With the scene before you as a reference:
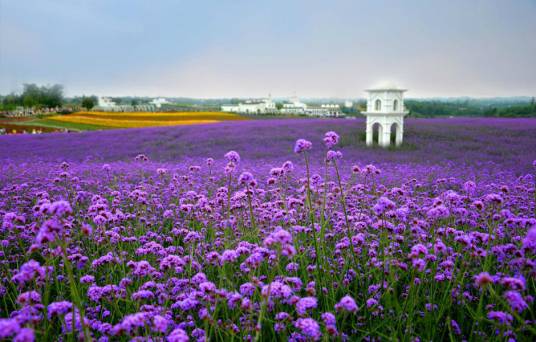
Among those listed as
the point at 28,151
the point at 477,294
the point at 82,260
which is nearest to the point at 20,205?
the point at 82,260

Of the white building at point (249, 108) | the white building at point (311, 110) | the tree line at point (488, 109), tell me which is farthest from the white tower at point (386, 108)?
the white building at point (249, 108)

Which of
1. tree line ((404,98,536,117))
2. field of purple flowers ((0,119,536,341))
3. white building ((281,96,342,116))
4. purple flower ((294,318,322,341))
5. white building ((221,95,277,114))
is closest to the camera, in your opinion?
purple flower ((294,318,322,341))

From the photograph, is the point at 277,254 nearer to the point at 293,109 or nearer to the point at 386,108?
the point at 386,108

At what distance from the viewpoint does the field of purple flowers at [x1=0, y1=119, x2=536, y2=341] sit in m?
2.15

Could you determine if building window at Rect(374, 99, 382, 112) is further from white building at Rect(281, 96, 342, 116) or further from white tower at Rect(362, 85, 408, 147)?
white building at Rect(281, 96, 342, 116)

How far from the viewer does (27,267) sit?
1.94 meters

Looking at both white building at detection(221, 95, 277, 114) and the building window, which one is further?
white building at detection(221, 95, 277, 114)

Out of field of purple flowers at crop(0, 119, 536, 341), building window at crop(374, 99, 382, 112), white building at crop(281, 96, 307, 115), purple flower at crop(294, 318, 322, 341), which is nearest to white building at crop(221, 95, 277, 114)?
white building at crop(281, 96, 307, 115)

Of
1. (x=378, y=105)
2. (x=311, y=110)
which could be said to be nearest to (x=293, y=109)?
(x=311, y=110)

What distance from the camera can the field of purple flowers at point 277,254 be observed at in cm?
215

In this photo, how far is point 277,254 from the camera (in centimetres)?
217

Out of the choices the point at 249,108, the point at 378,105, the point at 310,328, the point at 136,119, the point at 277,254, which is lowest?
the point at 310,328

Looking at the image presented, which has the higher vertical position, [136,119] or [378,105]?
[378,105]

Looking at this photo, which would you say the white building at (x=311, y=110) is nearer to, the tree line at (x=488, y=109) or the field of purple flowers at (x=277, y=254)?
the tree line at (x=488, y=109)
